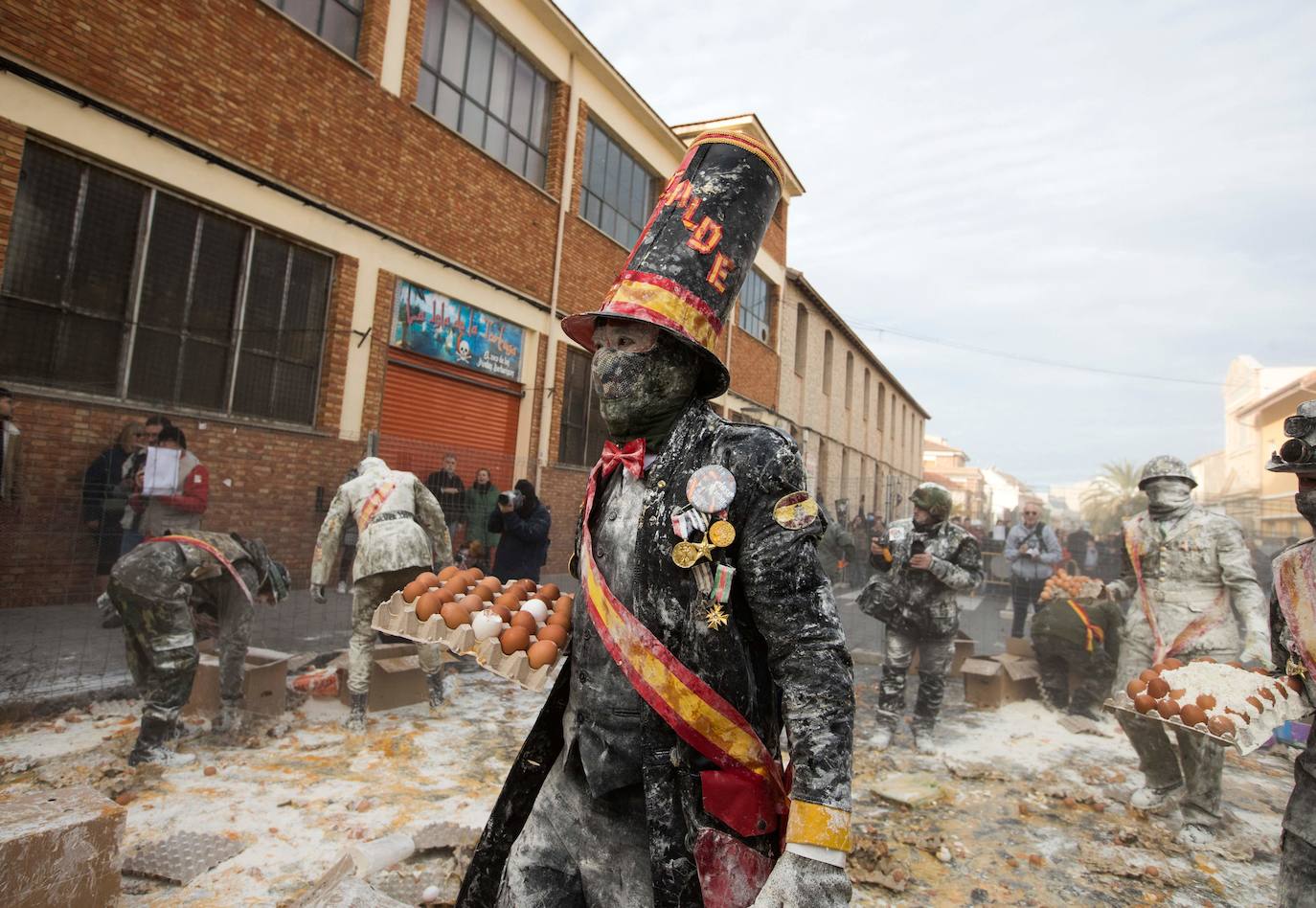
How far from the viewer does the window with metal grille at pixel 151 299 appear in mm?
6969

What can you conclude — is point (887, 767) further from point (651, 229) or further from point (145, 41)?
point (145, 41)

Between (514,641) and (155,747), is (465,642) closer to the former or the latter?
(514,641)

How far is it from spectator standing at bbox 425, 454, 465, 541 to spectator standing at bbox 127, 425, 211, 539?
2354 millimetres

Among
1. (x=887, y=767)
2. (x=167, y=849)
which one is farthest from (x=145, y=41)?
(x=887, y=767)

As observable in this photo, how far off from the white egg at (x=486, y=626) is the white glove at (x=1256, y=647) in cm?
503

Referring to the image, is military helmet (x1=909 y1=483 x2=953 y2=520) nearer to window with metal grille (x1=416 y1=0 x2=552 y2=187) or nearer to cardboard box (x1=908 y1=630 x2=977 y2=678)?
cardboard box (x1=908 y1=630 x2=977 y2=678)

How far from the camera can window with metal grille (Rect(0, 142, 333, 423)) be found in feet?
22.9

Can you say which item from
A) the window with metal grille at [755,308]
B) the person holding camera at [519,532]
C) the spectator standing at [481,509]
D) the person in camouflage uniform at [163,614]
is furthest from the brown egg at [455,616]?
the window with metal grille at [755,308]

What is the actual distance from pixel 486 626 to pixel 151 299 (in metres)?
8.04

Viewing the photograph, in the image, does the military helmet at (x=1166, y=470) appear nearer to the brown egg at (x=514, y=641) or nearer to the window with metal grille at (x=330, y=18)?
the brown egg at (x=514, y=641)

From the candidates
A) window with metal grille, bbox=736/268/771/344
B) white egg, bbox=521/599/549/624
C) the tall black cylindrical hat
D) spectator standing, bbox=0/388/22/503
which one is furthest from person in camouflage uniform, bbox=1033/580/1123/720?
window with metal grille, bbox=736/268/771/344

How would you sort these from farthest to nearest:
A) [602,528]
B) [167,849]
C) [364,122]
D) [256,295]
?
[364,122] < [256,295] < [167,849] < [602,528]

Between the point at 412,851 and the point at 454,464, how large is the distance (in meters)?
5.78

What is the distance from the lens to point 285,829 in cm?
391
